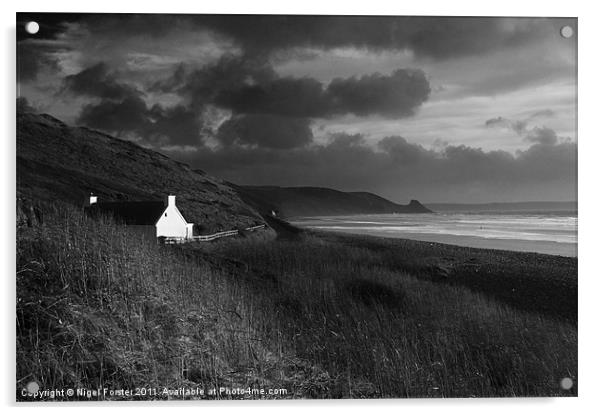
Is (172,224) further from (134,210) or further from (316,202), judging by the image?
(316,202)

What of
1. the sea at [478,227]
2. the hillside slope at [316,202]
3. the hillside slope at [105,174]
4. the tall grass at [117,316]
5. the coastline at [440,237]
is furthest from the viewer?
the hillside slope at [316,202]

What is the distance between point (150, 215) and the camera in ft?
14.6

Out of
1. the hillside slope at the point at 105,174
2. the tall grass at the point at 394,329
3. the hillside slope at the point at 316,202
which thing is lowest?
the tall grass at the point at 394,329

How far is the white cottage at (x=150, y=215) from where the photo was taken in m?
4.43

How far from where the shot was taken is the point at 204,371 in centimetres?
390

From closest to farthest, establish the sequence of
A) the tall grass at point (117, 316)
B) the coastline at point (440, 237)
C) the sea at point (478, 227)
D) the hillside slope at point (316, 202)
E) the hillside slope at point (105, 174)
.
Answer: the tall grass at point (117, 316)
the hillside slope at point (105, 174)
the sea at point (478, 227)
the coastline at point (440, 237)
the hillside slope at point (316, 202)

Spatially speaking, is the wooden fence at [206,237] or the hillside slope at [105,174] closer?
the hillside slope at [105,174]

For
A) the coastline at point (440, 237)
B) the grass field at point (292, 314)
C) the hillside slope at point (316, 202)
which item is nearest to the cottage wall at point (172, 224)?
the grass field at point (292, 314)

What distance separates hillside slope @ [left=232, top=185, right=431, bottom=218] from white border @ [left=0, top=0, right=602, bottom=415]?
1.47m

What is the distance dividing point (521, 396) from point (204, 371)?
2596mm

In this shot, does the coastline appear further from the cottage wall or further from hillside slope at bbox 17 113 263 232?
the cottage wall

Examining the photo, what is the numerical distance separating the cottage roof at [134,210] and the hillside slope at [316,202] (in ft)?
2.54
